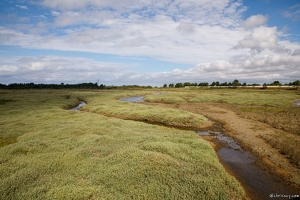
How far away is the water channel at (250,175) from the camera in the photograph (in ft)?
39.6

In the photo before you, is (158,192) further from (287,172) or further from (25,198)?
(287,172)

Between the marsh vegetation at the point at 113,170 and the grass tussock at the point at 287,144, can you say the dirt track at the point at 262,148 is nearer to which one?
the grass tussock at the point at 287,144

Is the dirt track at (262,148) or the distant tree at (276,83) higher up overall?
the distant tree at (276,83)

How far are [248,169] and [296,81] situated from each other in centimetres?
18007

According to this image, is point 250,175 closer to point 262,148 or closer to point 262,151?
point 262,151

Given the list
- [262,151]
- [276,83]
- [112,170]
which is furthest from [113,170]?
[276,83]

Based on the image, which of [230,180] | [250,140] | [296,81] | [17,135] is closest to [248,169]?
[230,180]

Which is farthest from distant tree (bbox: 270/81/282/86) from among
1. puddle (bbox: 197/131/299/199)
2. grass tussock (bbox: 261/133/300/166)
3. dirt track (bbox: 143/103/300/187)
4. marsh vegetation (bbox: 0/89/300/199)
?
puddle (bbox: 197/131/299/199)


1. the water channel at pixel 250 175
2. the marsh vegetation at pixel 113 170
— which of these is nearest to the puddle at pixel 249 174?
the water channel at pixel 250 175

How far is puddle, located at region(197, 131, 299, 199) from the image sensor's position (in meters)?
12.1

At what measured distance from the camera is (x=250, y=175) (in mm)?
14336

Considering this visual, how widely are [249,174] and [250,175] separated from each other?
150 mm

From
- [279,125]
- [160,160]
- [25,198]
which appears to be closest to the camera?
[25,198]

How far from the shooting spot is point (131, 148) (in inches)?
627
